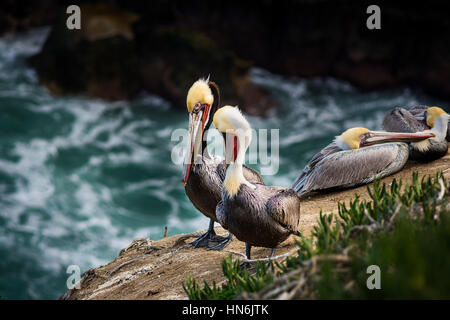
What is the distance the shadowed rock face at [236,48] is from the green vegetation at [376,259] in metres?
8.01

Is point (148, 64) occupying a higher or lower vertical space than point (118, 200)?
higher

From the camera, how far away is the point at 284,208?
3.14 meters

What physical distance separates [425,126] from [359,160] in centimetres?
98

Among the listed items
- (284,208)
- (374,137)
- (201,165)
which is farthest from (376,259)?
(374,137)

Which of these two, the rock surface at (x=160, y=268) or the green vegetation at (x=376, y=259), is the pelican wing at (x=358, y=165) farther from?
the green vegetation at (x=376, y=259)

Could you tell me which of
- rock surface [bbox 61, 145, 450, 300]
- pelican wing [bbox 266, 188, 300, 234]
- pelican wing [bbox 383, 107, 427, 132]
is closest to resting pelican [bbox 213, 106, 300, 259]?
pelican wing [bbox 266, 188, 300, 234]

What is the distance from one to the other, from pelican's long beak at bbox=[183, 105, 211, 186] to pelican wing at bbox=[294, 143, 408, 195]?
1.50 m

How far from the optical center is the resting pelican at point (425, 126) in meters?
4.92

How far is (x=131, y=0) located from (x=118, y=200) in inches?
234

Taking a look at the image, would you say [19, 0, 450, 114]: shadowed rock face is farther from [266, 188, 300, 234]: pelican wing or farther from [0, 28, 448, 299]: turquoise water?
[266, 188, 300, 234]: pelican wing

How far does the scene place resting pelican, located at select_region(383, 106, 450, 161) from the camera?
4918 millimetres

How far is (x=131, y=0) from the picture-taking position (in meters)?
12.7
